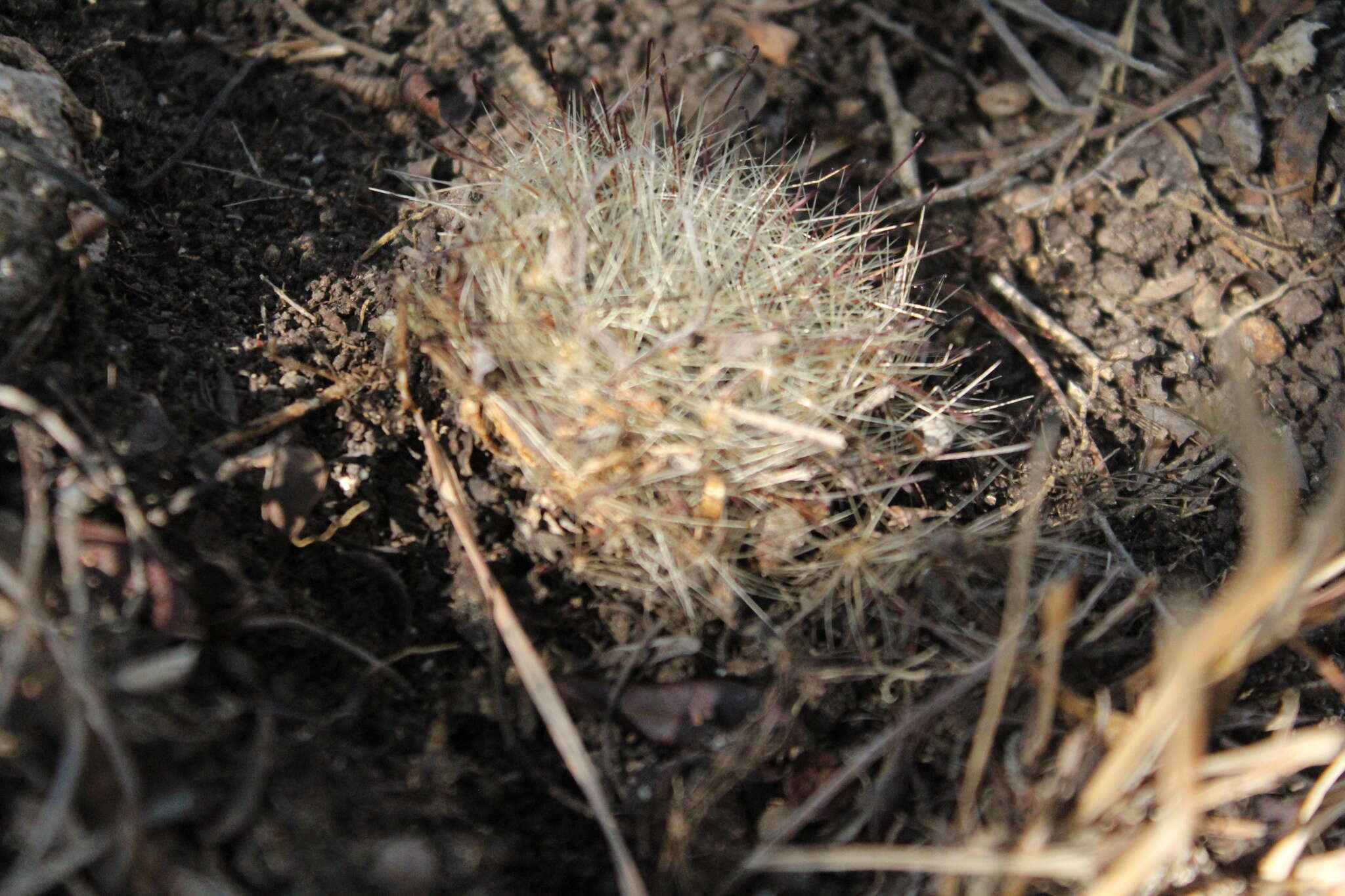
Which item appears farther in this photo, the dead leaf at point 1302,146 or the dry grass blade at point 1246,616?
the dead leaf at point 1302,146

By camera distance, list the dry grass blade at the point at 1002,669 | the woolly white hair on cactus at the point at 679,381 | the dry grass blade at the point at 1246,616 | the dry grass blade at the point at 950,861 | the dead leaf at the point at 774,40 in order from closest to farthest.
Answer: the dry grass blade at the point at 1246,616, the dry grass blade at the point at 950,861, the dry grass blade at the point at 1002,669, the woolly white hair on cactus at the point at 679,381, the dead leaf at the point at 774,40

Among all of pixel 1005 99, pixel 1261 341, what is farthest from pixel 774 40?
pixel 1261 341

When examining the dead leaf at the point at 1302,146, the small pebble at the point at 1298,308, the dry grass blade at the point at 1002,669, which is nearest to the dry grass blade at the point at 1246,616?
the dry grass blade at the point at 1002,669

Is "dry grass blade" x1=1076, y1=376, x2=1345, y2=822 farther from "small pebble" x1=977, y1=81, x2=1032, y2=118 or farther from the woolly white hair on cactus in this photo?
"small pebble" x1=977, y1=81, x2=1032, y2=118

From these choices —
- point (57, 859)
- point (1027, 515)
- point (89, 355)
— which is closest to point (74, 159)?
point (89, 355)

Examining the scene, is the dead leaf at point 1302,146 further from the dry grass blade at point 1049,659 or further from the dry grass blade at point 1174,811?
the dry grass blade at point 1174,811

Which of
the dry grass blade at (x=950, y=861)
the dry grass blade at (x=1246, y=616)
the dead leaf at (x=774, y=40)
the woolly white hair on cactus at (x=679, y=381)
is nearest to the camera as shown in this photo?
the dry grass blade at (x=1246, y=616)

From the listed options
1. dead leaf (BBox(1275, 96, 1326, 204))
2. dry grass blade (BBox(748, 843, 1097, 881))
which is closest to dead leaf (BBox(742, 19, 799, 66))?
dead leaf (BBox(1275, 96, 1326, 204))
